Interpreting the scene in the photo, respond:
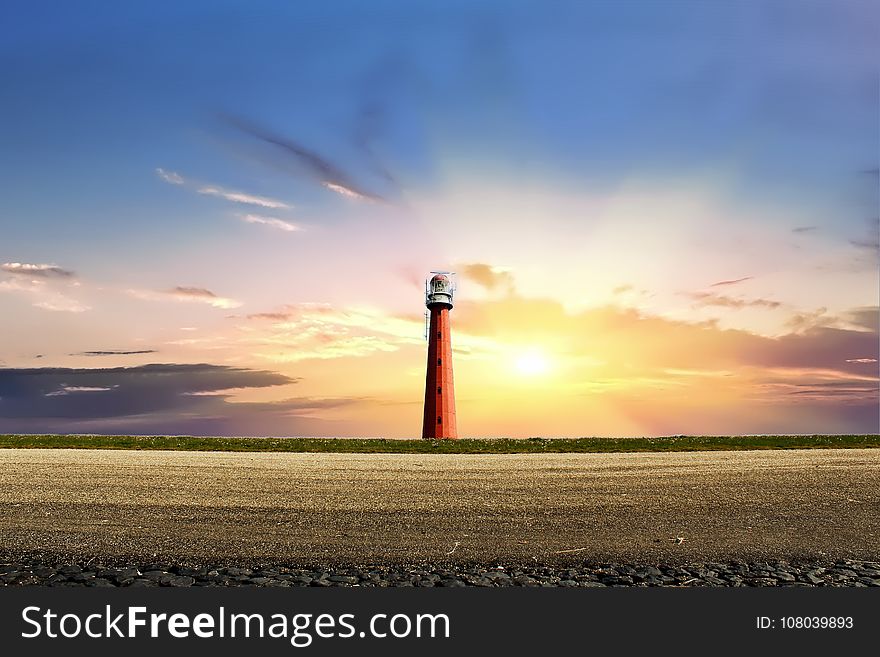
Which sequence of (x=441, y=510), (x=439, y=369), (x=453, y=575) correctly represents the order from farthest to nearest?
(x=439, y=369), (x=441, y=510), (x=453, y=575)

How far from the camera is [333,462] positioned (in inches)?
861

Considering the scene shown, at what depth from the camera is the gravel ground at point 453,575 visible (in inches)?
317

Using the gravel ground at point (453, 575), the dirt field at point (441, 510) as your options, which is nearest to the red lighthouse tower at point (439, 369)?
the dirt field at point (441, 510)

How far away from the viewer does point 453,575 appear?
833 cm

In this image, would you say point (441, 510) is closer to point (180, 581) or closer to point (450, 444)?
point (180, 581)

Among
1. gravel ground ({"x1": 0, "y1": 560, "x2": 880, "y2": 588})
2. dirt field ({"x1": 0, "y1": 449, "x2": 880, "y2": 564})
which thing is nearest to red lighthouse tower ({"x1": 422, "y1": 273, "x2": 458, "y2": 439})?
dirt field ({"x1": 0, "y1": 449, "x2": 880, "y2": 564})

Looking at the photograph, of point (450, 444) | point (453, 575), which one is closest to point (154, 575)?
point (453, 575)

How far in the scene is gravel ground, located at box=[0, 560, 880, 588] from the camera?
806 centimetres

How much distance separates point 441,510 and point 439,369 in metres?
28.2

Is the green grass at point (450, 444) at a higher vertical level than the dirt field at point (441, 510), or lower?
higher

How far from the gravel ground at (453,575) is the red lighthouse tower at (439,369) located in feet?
104

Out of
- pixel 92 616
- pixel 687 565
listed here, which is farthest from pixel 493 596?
pixel 92 616

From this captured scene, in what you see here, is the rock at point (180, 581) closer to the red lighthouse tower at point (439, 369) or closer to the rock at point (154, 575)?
the rock at point (154, 575)

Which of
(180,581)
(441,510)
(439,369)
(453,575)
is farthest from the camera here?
(439,369)
